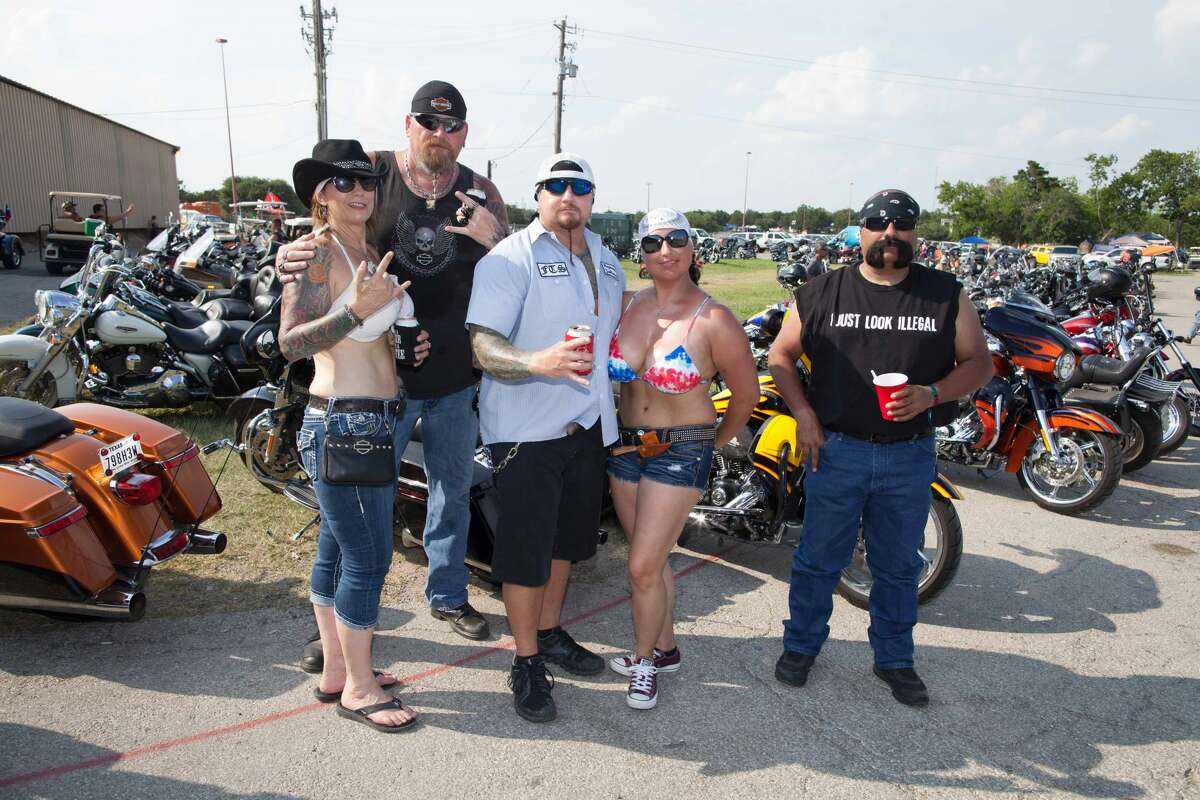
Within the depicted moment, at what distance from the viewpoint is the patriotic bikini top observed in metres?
2.90

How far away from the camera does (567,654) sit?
335 centimetres

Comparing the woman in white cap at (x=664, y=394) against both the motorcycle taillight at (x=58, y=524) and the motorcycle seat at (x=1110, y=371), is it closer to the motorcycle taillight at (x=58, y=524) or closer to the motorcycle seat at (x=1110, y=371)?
the motorcycle taillight at (x=58, y=524)

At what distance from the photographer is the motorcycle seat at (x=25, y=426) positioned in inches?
129

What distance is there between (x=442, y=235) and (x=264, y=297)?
507cm

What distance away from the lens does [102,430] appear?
3629 mm

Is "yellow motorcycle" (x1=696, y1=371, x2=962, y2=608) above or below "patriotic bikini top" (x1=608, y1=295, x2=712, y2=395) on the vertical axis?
below

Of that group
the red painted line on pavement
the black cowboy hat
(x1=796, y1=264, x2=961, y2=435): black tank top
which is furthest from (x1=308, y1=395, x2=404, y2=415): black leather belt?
(x1=796, y1=264, x2=961, y2=435): black tank top

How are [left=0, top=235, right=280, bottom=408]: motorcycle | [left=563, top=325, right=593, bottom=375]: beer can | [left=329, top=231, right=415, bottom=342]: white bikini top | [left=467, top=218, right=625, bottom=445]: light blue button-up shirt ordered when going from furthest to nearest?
[left=0, top=235, right=280, bottom=408]: motorcycle → [left=467, top=218, right=625, bottom=445]: light blue button-up shirt → [left=329, top=231, right=415, bottom=342]: white bikini top → [left=563, top=325, right=593, bottom=375]: beer can

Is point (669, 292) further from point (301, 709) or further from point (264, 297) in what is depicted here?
point (264, 297)

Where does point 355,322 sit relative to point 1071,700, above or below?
above

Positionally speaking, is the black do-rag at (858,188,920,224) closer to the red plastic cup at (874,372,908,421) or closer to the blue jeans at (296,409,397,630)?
the red plastic cup at (874,372,908,421)

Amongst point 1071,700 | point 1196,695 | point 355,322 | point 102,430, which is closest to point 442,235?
point 355,322

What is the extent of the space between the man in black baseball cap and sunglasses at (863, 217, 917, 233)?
1455 millimetres

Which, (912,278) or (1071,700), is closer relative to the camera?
(912,278)
